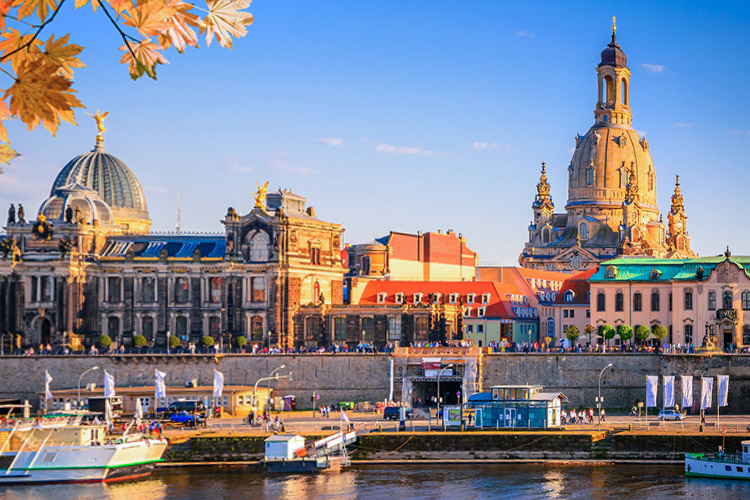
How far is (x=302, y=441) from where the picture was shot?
7969cm

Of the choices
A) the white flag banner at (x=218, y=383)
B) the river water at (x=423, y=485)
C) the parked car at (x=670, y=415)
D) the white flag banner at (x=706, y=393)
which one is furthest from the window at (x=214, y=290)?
the white flag banner at (x=706, y=393)

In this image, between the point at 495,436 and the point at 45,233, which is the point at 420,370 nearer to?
the point at 495,436

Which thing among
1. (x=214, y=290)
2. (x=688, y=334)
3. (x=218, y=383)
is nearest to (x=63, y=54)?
(x=218, y=383)

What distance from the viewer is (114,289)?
11719 centimetres

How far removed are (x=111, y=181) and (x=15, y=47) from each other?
13458cm

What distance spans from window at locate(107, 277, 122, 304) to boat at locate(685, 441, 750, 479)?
203ft

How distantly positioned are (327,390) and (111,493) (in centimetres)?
3410

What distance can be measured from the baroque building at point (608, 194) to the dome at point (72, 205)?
7379cm

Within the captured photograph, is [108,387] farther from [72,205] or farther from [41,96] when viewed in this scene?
[41,96]

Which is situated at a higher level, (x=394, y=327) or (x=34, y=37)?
(x=34, y=37)

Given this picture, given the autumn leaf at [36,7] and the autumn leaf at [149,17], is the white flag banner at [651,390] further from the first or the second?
the autumn leaf at [36,7]

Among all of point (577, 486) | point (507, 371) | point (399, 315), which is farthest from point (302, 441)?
point (399, 315)

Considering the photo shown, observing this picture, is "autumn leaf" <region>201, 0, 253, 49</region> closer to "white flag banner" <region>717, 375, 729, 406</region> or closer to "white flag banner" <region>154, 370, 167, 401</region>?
"white flag banner" <region>717, 375, 729, 406</region>

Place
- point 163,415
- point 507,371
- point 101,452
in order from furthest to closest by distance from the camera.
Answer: point 507,371 → point 163,415 → point 101,452
